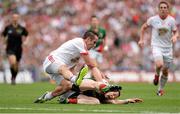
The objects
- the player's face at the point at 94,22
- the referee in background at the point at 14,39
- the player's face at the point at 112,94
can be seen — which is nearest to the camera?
the player's face at the point at 112,94

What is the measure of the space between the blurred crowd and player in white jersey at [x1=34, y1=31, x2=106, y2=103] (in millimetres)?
18241

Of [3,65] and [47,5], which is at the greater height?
[47,5]

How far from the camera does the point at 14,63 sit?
91.6 ft

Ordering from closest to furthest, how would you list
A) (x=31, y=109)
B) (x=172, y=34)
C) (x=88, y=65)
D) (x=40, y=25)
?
(x=31, y=109), (x=88, y=65), (x=172, y=34), (x=40, y=25)

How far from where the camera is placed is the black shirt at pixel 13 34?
1108 inches

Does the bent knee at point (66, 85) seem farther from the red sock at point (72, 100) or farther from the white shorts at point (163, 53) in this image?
the white shorts at point (163, 53)

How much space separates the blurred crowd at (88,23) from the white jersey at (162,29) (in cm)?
1380

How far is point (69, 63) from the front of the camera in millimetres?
16562

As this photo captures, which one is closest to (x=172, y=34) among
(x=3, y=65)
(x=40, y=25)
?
(x=3, y=65)

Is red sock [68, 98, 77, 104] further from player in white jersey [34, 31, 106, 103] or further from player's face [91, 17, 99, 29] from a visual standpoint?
player's face [91, 17, 99, 29]

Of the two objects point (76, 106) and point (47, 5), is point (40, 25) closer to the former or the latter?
point (47, 5)

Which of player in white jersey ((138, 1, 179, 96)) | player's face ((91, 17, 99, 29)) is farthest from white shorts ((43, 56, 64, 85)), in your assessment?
player's face ((91, 17, 99, 29))

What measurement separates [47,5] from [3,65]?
22.9ft

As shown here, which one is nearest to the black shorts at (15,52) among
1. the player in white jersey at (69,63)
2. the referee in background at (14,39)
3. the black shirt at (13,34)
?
the referee in background at (14,39)
